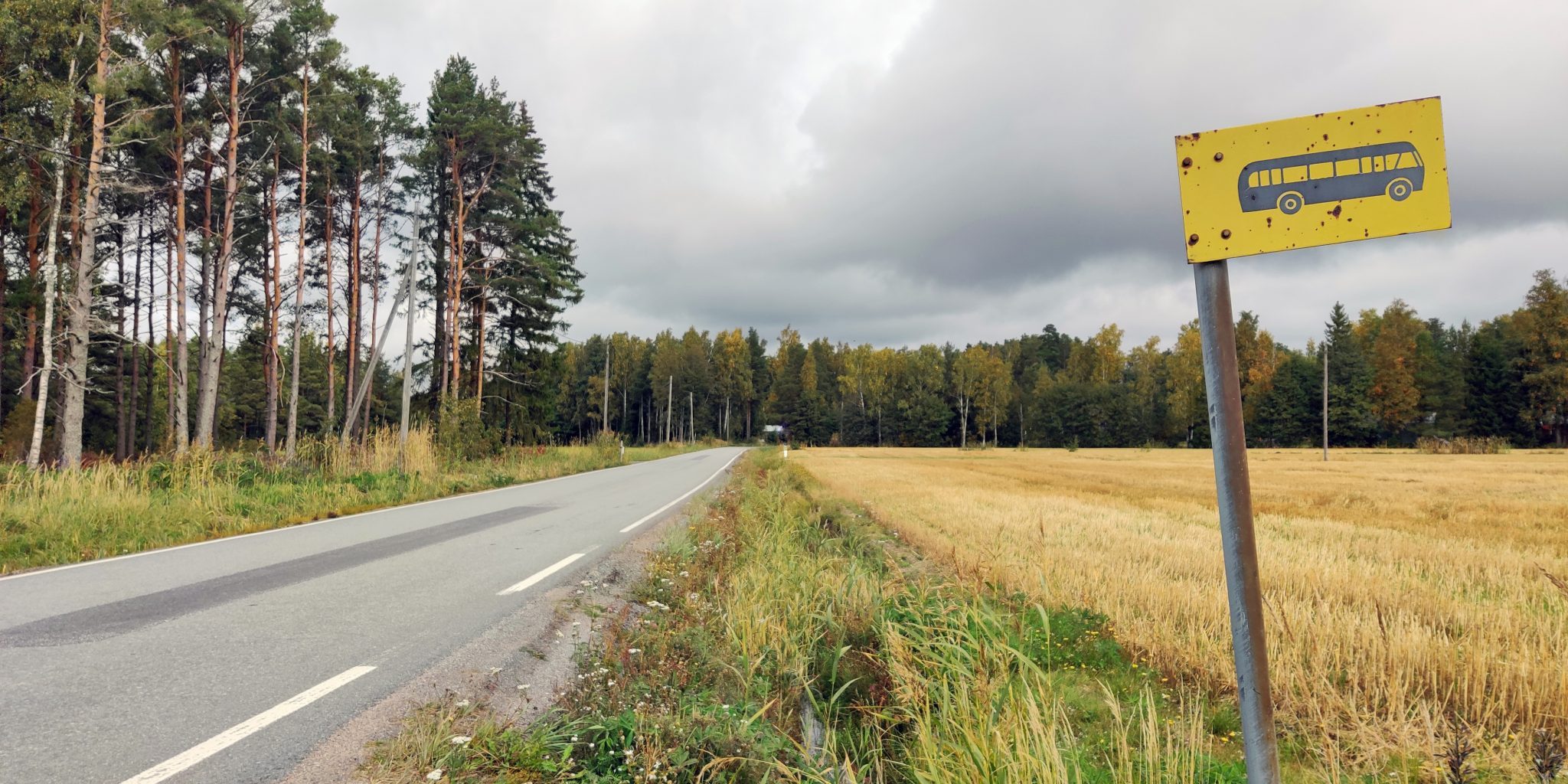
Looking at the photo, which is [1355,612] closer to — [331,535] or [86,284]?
[331,535]

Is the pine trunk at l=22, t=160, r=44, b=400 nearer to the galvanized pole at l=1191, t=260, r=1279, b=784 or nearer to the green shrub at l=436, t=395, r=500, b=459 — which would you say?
the green shrub at l=436, t=395, r=500, b=459

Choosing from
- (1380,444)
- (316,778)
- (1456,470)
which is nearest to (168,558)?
(316,778)

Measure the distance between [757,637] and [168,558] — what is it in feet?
25.1

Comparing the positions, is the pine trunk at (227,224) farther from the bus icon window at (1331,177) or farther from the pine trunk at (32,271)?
the bus icon window at (1331,177)

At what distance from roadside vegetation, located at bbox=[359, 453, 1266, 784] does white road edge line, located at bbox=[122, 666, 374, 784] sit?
79 cm

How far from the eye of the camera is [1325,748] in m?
3.20

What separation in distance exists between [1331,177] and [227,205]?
2335 cm

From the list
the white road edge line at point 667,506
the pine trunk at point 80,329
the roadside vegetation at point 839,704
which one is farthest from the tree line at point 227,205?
the roadside vegetation at point 839,704

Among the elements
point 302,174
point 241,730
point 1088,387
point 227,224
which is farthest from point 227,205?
point 1088,387

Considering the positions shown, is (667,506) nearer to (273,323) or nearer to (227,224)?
(227,224)

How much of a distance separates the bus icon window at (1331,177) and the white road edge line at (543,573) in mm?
6308

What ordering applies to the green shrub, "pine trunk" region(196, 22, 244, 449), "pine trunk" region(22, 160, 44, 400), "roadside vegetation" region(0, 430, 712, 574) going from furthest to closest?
the green shrub
"pine trunk" region(22, 160, 44, 400)
"pine trunk" region(196, 22, 244, 449)
"roadside vegetation" region(0, 430, 712, 574)

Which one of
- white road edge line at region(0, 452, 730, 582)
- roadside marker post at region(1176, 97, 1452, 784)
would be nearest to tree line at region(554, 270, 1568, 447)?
white road edge line at region(0, 452, 730, 582)

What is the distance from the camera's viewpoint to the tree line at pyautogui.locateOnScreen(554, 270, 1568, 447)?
61.3 m
